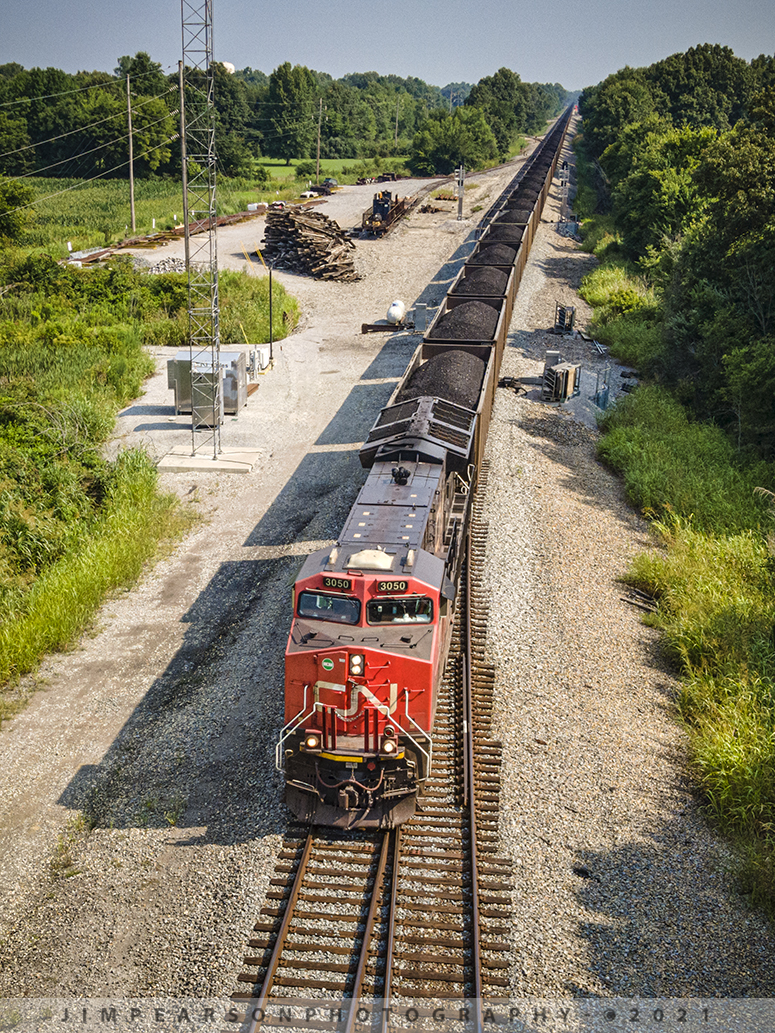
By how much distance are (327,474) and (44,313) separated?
20.9m

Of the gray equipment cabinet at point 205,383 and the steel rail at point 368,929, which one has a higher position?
the gray equipment cabinet at point 205,383

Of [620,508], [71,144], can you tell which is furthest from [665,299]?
[71,144]

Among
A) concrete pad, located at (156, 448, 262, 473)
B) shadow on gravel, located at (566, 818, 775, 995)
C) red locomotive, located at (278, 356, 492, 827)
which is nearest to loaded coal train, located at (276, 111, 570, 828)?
red locomotive, located at (278, 356, 492, 827)

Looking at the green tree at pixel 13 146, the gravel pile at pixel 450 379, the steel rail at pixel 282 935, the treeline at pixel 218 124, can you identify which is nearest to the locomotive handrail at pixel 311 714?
the steel rail at pixel 282 935

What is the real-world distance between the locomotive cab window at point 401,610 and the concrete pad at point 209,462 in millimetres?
13597

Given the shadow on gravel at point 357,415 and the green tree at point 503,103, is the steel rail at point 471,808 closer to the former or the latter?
the shadow on gravel at point 357,415

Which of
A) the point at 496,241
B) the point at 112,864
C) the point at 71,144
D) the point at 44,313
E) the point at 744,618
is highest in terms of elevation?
the point at 71,144

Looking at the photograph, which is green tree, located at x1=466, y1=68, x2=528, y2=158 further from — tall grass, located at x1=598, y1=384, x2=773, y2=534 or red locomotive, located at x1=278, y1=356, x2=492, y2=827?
red locomotive, located at x1=278, y1=356, x2=492, y2=827

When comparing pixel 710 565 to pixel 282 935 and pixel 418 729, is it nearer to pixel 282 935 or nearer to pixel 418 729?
pixel 418 729

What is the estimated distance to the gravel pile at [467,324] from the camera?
24203mm

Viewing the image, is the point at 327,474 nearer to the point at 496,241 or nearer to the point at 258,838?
the point at 258,838

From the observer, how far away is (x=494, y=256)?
118 ft

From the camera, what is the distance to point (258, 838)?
405 inches

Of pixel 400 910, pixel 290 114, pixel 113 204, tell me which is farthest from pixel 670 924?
pixel 290 114
